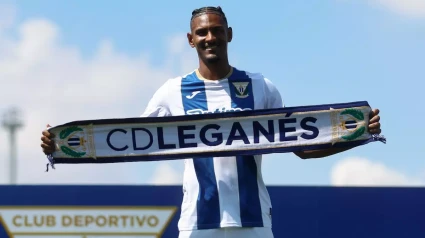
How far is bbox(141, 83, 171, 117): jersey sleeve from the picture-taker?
14.2 ft

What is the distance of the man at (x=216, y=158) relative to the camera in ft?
13.3

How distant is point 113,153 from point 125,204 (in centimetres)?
363

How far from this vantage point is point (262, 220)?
409 centimetres

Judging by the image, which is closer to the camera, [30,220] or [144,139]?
[144,139]

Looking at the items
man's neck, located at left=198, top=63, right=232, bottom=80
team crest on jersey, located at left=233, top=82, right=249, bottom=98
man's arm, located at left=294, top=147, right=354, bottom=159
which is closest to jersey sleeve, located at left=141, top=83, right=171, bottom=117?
man's neck, located at left=198, top=63, right=232, bottom=80

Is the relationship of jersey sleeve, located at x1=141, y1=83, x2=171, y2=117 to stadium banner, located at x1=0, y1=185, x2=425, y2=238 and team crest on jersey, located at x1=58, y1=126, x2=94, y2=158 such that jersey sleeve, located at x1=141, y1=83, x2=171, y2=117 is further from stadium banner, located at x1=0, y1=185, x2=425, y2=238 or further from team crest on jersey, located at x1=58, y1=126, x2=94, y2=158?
stadium banner, located at x1=0, y1=185, x2=425, y2=238

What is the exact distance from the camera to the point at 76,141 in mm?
4375

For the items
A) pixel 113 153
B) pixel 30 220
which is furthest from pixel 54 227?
pixel 113 153

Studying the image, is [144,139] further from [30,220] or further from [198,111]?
[30,220]

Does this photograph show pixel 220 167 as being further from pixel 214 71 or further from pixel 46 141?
pixel 46 141

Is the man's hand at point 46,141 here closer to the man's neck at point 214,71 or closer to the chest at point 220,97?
the chest at point 220,97

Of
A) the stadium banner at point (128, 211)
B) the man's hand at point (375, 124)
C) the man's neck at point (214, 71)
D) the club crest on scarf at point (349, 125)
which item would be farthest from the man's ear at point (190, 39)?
the stadium banner at point (128, 211)

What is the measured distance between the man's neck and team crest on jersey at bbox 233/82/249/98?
0.07m

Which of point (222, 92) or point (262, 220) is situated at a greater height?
point (222, 92)
